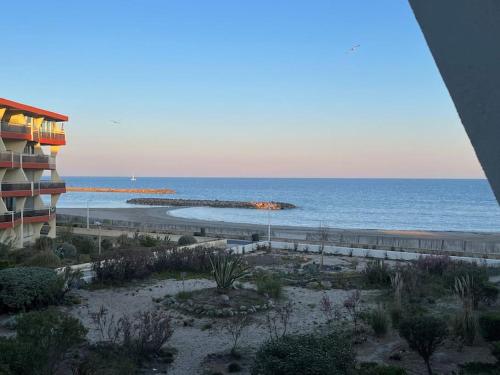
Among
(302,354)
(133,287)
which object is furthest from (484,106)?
(133,287)

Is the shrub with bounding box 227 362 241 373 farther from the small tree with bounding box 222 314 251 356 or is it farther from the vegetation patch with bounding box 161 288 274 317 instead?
the vegetation patch with bounding box 161 288 274 317

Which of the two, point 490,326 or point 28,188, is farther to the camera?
point 28,188

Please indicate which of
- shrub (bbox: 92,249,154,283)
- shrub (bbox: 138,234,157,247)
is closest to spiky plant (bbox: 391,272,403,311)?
shrub (bbox: 92,249,154,283)

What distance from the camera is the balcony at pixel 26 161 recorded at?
24.1 m

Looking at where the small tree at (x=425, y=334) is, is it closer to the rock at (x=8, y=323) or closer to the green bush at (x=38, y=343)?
the green bush at (x=38, y=343)

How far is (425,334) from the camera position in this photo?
8.42 meters

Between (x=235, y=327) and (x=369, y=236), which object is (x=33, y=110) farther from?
(x=369, y=236)

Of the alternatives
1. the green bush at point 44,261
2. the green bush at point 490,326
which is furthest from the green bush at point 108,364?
the green bush at point 44,261

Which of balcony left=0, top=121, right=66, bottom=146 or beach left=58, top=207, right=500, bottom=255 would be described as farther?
beach left=58, top=207, right=500, bottom=255

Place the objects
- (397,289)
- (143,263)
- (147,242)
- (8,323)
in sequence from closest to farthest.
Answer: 1. (8,323)
2. (397,289)
3. (143,263)
4. (147,242)

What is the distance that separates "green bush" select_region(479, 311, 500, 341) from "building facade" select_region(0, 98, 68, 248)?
2078cm

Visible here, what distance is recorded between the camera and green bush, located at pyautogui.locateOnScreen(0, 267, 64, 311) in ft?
41.1

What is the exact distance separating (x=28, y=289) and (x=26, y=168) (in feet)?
50.8

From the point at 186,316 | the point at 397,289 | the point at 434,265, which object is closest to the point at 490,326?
the point at 397,289
